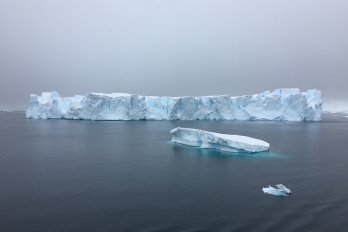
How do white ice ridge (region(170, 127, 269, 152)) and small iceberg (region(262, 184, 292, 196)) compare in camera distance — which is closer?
small iceberg (region(262, 184, 292, 196))

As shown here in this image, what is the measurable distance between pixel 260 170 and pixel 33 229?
22.4 ft

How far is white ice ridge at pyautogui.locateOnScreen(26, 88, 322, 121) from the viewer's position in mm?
28406

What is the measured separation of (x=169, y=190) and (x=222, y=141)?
5.61 metres

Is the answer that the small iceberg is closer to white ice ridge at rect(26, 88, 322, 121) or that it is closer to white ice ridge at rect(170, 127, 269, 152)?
white ice ridge at rect(170, 127, 269, 152)

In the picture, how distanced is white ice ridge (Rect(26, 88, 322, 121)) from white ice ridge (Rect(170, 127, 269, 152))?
13874 mm

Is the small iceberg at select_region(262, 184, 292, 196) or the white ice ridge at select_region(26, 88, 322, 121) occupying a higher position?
the white ice ridge at select_region(26, 88, 322, 121)

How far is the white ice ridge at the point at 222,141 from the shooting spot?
41.4 feet

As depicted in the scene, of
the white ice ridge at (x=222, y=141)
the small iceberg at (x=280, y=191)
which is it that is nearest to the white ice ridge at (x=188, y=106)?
the white ice ridge at (x=222, y=141)

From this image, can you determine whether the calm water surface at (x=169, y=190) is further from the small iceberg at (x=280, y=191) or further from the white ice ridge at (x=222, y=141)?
the white ice ridge at (x=222, y=141)

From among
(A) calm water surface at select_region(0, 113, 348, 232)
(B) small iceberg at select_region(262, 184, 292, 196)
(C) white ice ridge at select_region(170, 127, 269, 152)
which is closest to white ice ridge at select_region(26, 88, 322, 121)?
(C) white ice ridge at select_region(170, 127, 269, 152)

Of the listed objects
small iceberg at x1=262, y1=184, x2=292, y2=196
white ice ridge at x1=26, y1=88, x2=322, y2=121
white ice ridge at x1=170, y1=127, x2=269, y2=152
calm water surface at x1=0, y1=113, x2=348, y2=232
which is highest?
white ice ridge at x1=26, y1=88, x2=322, y2=121

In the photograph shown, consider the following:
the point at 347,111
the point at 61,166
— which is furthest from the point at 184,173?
the point at 347,111

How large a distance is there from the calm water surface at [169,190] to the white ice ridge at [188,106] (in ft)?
48.9

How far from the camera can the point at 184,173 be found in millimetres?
9609
